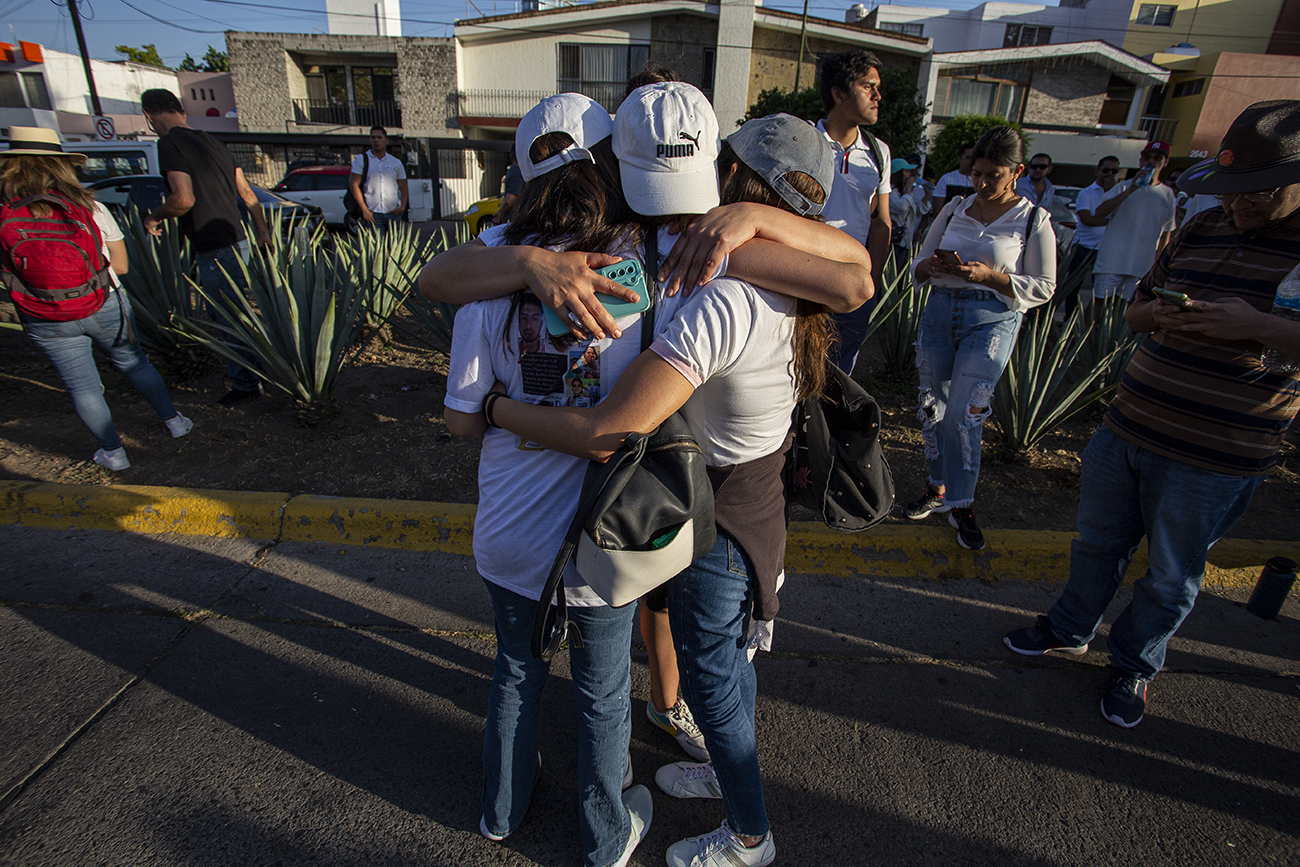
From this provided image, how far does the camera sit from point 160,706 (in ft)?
7.39

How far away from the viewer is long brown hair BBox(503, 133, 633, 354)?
132 cm

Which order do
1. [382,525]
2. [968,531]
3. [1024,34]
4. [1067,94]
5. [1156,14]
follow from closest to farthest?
1. [968,531]
2. [382,525]
3. [1067,94]
4. [1156,14]
5. [1024,34]

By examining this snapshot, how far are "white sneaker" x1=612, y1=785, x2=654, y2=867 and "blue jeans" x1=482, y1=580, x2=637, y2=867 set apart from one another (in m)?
0.04

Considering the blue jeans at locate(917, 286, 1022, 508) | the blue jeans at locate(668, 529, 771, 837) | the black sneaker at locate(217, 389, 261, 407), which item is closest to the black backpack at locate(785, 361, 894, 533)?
the blue jeans at locate(668, 529, 771, 837)

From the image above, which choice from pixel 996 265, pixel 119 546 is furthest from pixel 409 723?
Result: pixel 996 265

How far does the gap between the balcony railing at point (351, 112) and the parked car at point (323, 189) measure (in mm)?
14767

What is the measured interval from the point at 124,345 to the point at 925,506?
169 inches

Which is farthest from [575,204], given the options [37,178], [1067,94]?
[1067,94]

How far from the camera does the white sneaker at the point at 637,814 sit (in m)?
1.78

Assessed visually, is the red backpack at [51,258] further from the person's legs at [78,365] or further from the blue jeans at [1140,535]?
the blue jeans at [1140,535]

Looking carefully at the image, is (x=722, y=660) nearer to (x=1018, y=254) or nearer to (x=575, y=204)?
(x=575, y=204)

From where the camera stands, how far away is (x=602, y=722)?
1599 millimetres

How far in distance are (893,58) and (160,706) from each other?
2830cm

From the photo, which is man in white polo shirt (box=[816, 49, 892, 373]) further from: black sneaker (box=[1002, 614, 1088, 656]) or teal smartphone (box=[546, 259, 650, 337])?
teal smartphone (box=[546, 259, 650, 337])
